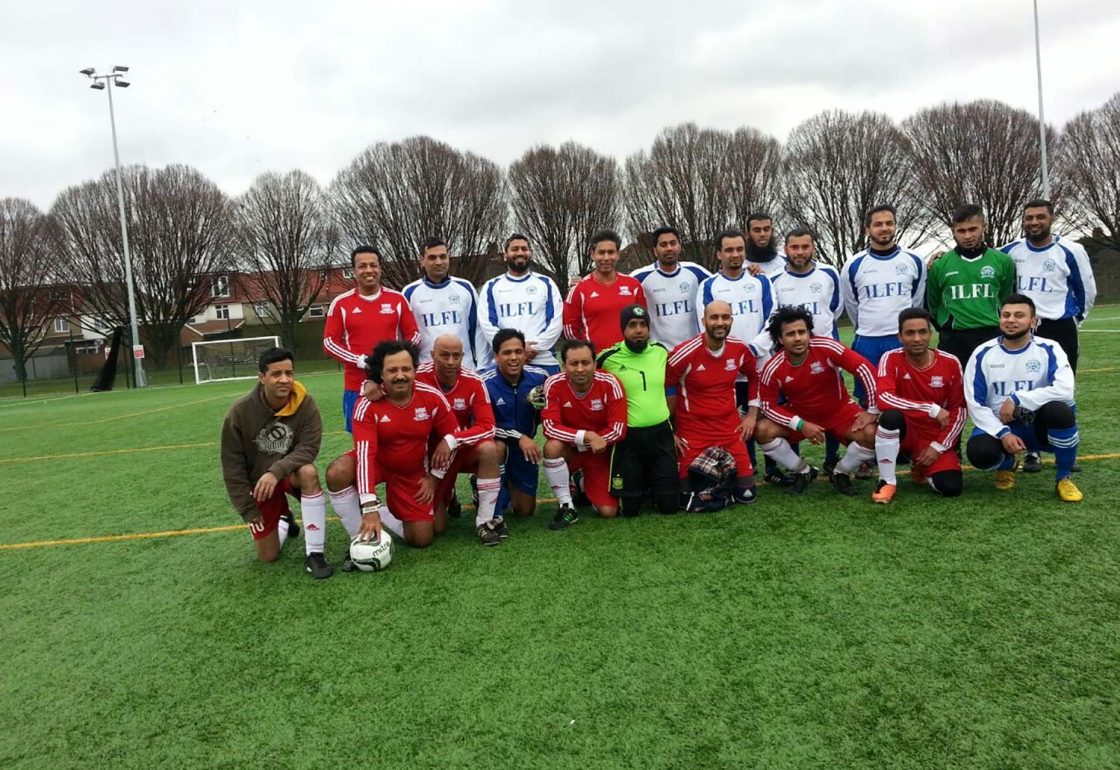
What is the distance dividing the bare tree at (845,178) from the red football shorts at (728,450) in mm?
29182

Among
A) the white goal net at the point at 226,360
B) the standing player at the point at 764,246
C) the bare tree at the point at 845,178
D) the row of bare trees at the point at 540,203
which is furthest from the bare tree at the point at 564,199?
the standing player at the point at 764,246

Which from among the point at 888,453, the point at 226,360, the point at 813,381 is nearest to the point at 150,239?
the point at 226,360

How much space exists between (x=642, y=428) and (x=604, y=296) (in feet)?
3.94

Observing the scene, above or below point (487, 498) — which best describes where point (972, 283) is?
above

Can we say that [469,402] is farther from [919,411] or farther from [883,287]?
[883,287]

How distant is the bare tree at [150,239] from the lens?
3203cm

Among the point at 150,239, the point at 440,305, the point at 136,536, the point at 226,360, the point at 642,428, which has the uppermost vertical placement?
the point at 150,239

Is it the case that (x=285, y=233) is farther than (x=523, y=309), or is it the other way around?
(x=285, y=233)

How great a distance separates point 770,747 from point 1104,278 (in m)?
42.7

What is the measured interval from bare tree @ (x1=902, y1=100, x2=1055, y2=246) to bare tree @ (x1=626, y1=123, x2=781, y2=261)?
636 cm

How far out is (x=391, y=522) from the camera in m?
4.51

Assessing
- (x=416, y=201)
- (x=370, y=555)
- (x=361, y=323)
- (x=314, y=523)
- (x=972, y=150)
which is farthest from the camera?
(x=416, y=201)

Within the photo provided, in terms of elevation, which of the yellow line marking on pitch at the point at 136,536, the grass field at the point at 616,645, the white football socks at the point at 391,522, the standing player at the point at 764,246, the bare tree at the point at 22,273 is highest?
the bare tree at the point at 22,273

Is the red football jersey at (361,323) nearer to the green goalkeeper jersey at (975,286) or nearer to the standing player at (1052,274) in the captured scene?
the green goalkeeper jersey at (975,286)
